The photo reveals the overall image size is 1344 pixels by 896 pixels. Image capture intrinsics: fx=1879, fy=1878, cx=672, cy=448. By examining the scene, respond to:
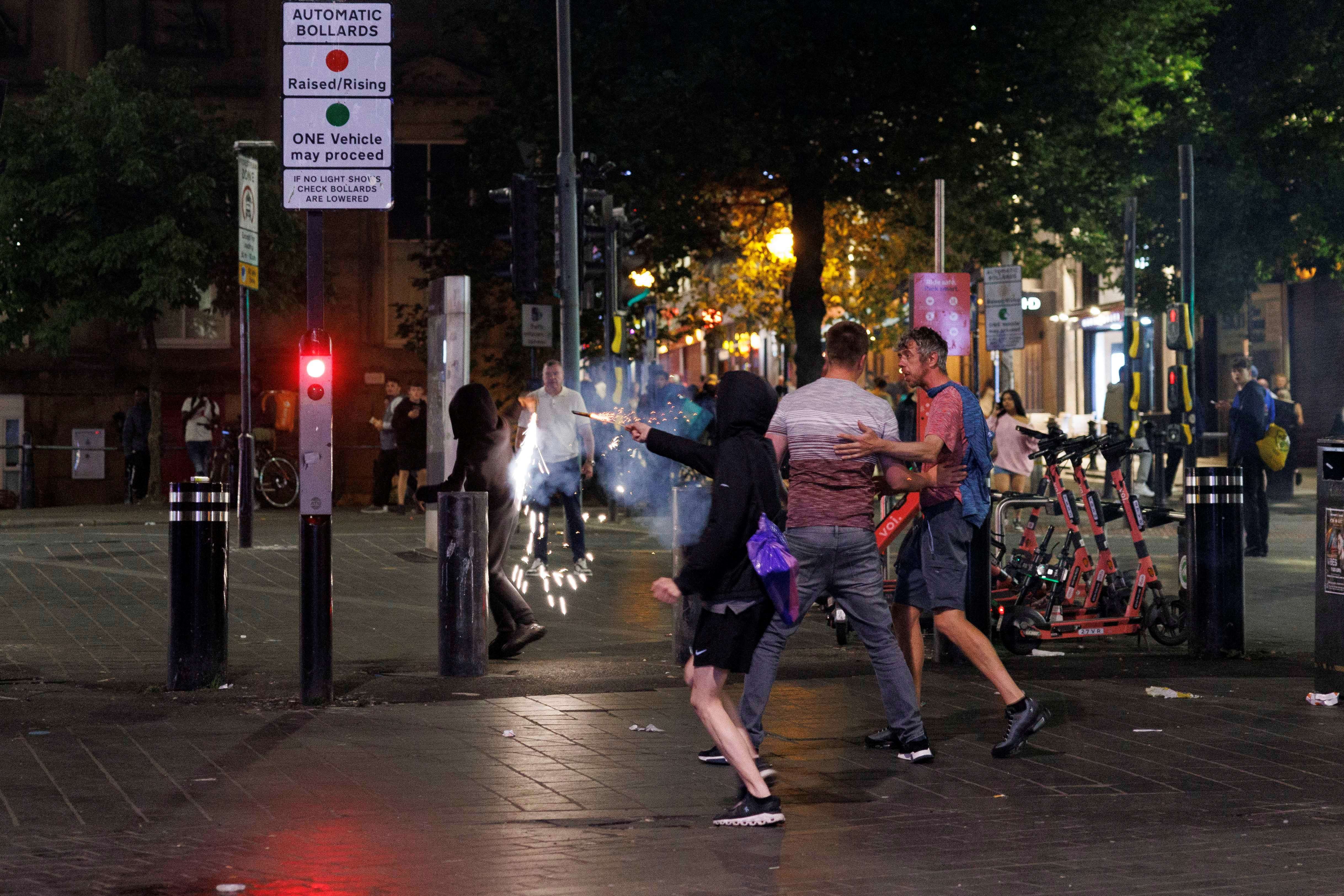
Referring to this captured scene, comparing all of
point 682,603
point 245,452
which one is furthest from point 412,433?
point 682,603

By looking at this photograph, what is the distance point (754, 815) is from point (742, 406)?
1451 mm

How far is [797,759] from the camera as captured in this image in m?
7.84

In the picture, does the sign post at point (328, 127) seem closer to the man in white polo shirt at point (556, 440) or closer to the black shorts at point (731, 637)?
the black shorts at point (731, 637)

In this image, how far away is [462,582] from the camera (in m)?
10.1

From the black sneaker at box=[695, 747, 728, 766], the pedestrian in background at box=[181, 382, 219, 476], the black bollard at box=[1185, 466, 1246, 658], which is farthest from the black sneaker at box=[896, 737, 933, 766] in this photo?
the pedestrian in background at box=[181, 382, 219, 476]

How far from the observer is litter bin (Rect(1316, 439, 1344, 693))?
30.8ft

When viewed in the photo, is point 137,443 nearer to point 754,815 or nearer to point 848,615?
point 848,615

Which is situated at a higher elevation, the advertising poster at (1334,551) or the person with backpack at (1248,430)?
the person with backpack at (1248,430)

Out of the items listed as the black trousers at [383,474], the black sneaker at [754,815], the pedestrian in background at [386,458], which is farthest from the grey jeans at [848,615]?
the black trousers at [383,474]

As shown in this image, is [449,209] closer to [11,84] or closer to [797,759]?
[11,84]

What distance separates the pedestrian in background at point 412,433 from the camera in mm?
25344

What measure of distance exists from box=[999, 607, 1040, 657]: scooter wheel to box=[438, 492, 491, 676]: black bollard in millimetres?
3132

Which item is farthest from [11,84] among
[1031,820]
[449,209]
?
[1031,820]

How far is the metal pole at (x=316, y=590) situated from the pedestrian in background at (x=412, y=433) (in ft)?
51.2
